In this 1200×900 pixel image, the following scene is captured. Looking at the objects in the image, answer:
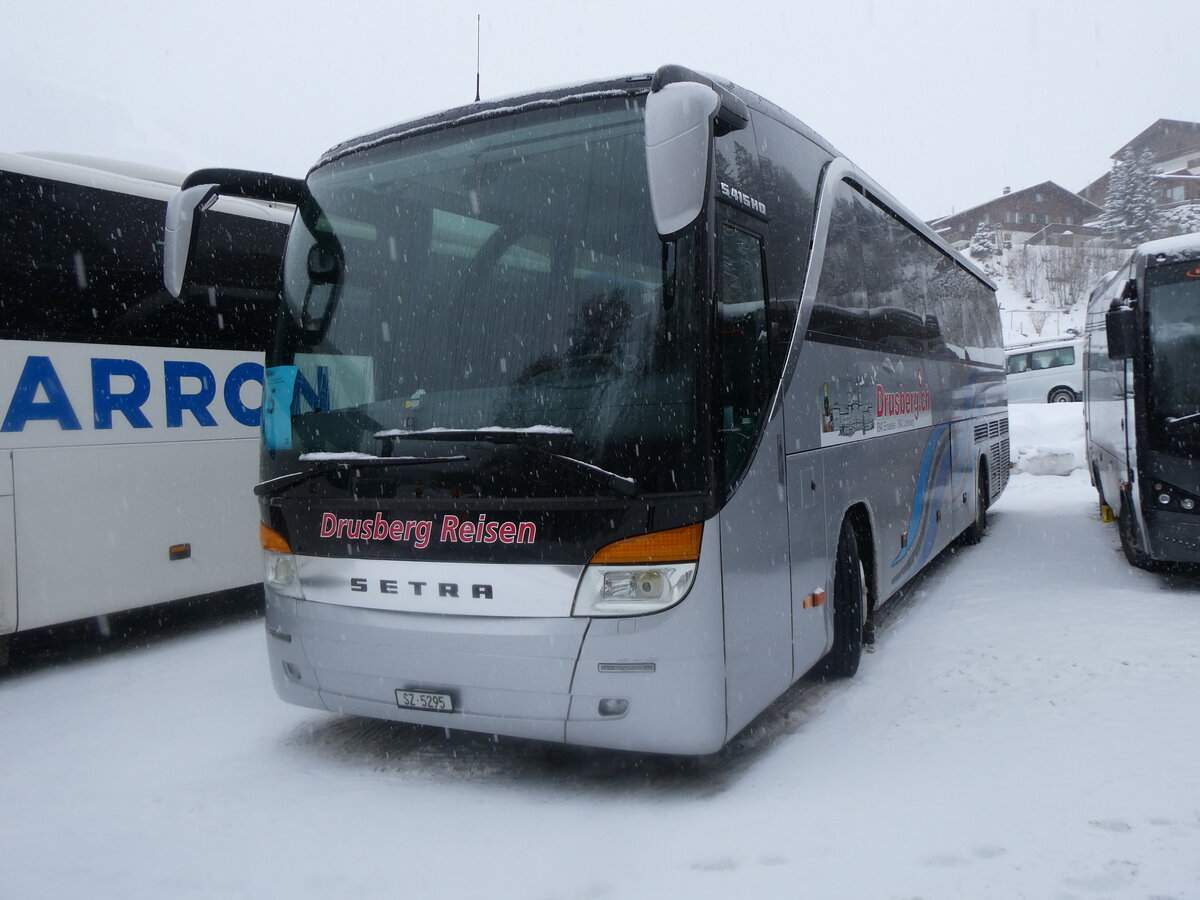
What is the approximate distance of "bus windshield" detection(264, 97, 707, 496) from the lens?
12.7 ft

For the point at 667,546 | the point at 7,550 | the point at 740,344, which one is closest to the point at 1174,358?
the point at 740,344

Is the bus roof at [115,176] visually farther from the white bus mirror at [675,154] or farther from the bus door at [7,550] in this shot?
the white bus mirror at [675,154]

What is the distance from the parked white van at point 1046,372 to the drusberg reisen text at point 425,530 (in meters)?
29.0

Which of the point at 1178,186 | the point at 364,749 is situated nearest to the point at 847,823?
the point at 364,749

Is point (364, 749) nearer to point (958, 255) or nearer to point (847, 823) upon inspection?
point (847, 823)

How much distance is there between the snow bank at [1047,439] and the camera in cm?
1784

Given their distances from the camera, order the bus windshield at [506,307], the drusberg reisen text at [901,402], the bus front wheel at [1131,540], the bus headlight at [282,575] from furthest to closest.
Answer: the bus front wheel at [1131,540] → the drusberg reisen text at [901,402] → the bus headlight at [282,575] → the bus windshield at [506,307]

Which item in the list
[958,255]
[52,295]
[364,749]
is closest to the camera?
[364,749]

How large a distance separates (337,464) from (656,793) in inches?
80.3

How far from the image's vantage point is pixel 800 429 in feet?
16.1

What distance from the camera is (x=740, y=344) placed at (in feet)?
13.9

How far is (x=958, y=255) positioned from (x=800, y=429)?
7355mm

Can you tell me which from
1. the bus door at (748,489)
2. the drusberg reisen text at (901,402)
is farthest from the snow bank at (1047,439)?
the bus door at (748,489)

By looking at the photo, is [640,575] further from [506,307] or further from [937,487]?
[937,487]
